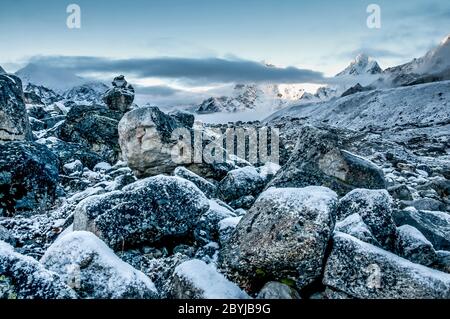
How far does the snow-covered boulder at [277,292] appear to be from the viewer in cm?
549

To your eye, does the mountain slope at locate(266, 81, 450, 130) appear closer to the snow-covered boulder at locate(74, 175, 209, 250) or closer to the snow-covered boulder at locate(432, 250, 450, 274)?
the snow-covered boulder at locate(432, 250, 450, 274)

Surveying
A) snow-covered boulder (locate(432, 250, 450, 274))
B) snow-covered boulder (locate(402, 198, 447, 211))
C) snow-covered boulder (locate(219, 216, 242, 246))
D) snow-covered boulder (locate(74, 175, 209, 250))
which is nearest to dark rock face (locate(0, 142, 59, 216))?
snow-covered boulder (locate(74, 175, 209, 250))

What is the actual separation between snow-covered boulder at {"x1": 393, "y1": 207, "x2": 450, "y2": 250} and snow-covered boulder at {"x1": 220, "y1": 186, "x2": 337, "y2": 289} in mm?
4756

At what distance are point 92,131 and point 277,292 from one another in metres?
22.0

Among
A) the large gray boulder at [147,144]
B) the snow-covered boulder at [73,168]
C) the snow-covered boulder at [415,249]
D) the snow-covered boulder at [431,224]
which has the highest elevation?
the large gray boulder at [147,144]

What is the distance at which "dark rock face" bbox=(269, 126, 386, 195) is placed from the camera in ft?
42.1

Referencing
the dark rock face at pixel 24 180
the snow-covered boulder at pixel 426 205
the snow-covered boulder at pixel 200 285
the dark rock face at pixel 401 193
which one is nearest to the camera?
the snow-covered boulder at pixel 200 285

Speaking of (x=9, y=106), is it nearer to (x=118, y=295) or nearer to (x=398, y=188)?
(x=118, y=295)

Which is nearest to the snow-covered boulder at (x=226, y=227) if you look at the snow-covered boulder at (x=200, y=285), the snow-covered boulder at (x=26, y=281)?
the snow-covered boulder at (x=200, y=285)

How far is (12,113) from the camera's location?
15070 millimetres

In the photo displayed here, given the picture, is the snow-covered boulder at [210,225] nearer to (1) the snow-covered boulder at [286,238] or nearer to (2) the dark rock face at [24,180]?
(1) the snow-covered boulder at [286,238]

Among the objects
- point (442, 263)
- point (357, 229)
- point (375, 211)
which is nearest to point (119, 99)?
point (375, 211)

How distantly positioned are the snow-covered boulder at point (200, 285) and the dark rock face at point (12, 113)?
12.4 meters

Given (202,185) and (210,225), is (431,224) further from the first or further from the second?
(202,185)
